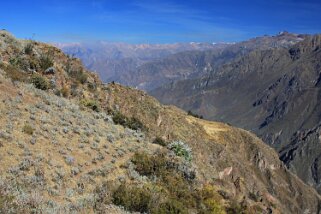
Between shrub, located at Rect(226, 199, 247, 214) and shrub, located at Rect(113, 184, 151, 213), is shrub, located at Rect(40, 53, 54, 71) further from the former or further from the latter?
shrub, located at Rect(226, 199, 247, 214)

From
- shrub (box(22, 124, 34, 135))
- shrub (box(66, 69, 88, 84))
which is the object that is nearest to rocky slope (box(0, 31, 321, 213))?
shrub (box(22, 124, 34, 135))

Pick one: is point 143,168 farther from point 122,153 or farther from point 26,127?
point 26,127

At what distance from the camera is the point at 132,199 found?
67.9 ft

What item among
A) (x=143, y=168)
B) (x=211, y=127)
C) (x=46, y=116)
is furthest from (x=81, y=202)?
(x=211, y=127)

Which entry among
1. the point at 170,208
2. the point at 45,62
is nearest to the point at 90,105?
the point at 45,62

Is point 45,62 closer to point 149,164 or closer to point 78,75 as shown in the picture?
point 78,75

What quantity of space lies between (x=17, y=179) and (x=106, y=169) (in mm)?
5714

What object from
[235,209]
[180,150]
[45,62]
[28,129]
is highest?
[45,62]

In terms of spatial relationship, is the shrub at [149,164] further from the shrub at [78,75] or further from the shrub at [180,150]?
the shrub at [78,75]

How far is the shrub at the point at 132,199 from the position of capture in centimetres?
2055

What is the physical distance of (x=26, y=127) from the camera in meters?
24.4

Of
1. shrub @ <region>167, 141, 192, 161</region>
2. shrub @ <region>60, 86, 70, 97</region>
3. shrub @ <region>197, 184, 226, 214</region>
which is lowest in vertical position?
shrub @ <region>197, 184, 226, 214</region>

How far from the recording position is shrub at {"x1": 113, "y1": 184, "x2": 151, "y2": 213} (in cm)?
2055

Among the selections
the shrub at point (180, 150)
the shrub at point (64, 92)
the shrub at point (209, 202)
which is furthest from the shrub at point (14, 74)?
the shrub at point (209, 202)
